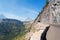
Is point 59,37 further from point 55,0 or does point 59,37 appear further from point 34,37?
point 55,0

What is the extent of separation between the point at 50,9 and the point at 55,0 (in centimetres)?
197

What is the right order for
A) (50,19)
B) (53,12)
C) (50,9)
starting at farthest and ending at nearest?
1. (50,9)
2. (53,12)
3. (50,19)

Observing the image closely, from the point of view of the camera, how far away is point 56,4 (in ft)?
72.9

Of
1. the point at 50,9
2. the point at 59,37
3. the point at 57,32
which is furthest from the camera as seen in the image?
the point at 50,9

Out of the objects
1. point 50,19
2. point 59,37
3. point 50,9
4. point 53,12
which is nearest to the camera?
point 59,37

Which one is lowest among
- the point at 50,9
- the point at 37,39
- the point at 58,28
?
the point at 37,39

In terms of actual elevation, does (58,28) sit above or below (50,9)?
below

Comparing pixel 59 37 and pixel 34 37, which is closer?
pixel 59 37

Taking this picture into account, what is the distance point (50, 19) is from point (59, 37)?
42.4ft

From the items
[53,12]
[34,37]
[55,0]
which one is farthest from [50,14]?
[34,37]

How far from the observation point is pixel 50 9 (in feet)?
75.3

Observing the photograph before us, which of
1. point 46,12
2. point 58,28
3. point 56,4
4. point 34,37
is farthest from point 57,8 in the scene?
point 58,28

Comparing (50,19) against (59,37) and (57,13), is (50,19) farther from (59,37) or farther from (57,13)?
(59,37)

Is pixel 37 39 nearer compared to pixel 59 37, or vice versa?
pixel 59 37
